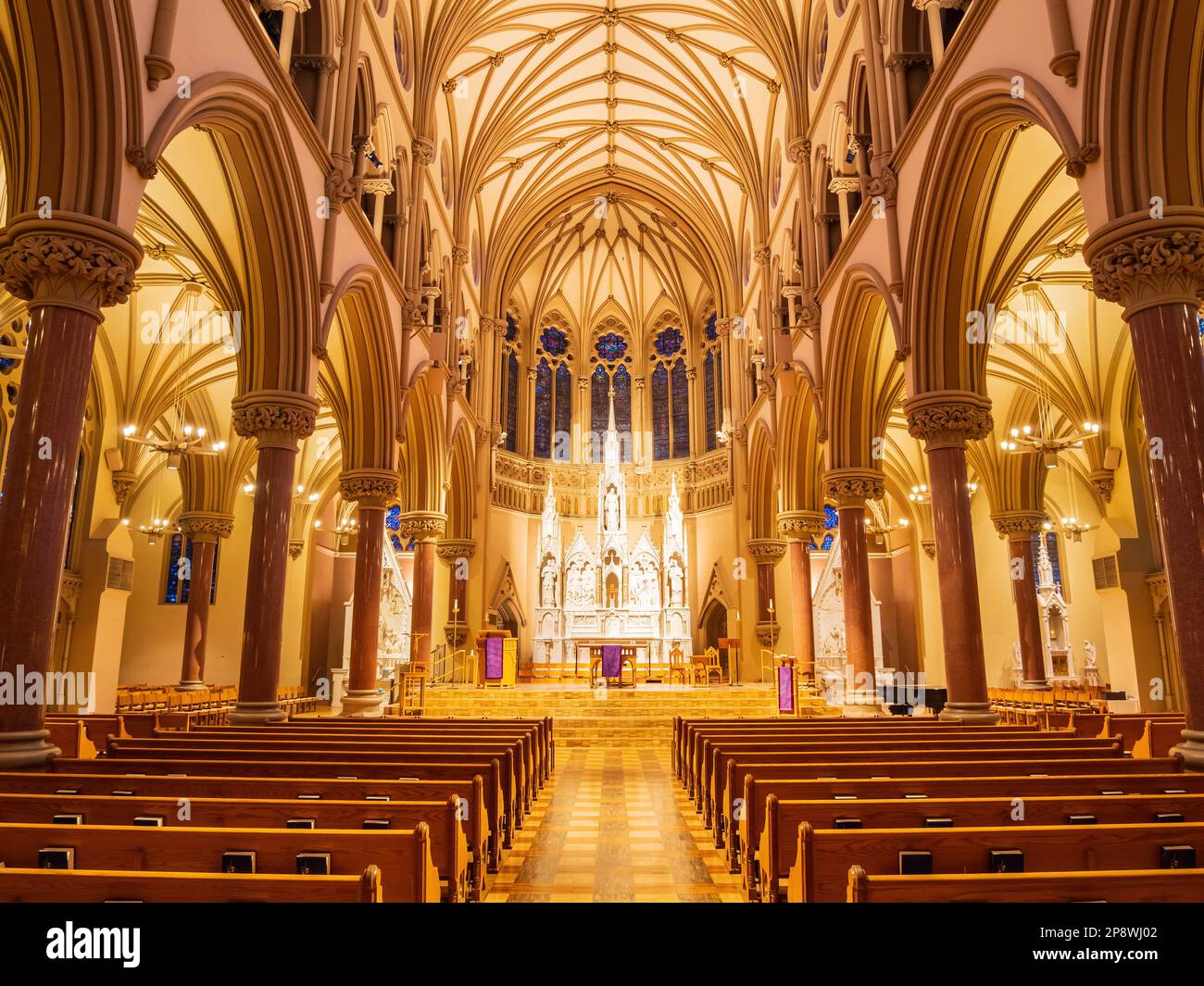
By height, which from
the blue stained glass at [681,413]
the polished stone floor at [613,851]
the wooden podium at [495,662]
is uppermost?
the blue stained glass at [681,413]

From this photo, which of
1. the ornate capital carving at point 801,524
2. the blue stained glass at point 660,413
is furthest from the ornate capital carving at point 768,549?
the blue stained glass at point 660,413

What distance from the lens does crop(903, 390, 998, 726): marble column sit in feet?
34.0

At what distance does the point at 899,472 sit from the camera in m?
26.9

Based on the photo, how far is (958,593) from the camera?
10.5 metres

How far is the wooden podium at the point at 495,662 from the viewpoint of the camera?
1853cm

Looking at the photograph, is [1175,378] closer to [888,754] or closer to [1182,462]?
[1182,462]

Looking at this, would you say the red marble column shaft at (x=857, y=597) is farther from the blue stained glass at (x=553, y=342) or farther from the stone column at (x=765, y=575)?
the blue stained glass at (x=553, y=342)

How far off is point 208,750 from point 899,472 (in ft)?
80.6

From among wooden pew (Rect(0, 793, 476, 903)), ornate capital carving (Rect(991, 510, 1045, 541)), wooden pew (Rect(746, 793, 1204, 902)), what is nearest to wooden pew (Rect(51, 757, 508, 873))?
wooden pew (Rect(0, 793, 476, 903))

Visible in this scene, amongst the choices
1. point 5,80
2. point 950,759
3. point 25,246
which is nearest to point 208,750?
point 25,246

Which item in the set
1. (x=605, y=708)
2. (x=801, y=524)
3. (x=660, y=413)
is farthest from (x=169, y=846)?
(x=660, y=413)

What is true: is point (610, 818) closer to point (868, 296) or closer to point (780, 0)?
point (868, 296)

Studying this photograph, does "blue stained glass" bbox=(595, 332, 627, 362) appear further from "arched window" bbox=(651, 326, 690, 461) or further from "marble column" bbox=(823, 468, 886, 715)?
"marble column" bbox=(823, 468, 886, 715)

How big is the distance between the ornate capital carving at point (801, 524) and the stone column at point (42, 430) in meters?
15.9
